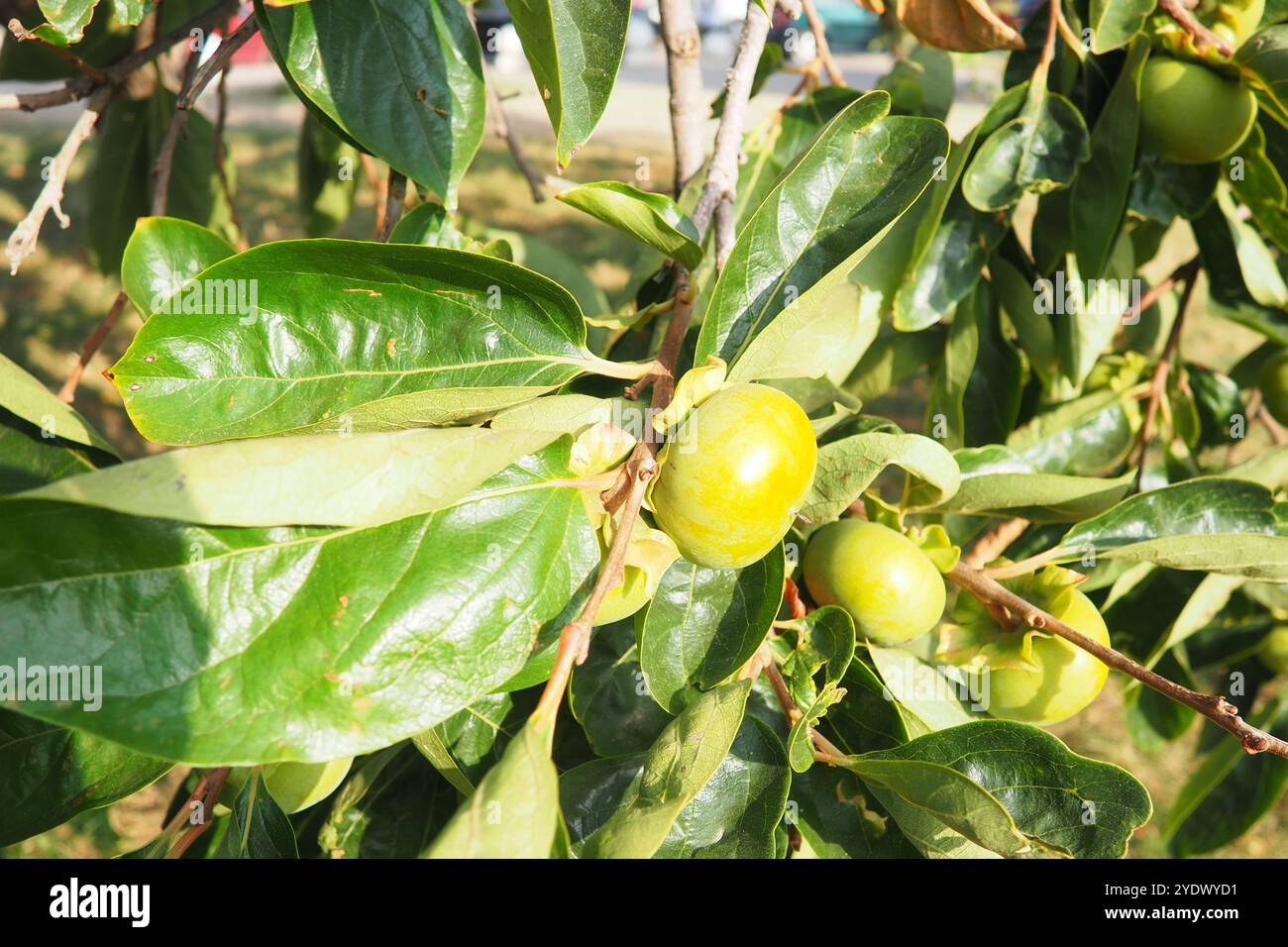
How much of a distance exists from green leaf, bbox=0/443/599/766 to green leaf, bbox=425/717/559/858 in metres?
0.12

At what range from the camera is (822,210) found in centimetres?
119

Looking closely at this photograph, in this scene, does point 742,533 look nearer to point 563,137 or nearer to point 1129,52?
point 563,137

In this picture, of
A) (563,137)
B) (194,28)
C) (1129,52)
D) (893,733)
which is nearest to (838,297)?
(563,137)

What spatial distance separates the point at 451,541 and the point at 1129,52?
137 centimetres

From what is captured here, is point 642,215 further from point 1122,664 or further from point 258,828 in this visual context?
point 258,828

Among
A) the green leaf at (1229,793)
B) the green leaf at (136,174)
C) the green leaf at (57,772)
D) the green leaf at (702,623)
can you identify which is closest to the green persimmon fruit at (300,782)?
the green leaf at (57,772)

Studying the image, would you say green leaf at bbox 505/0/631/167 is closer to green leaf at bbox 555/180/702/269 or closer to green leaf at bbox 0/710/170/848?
green leaf at bbox 555/180/702/269

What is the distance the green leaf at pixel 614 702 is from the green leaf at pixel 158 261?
27.6 inches

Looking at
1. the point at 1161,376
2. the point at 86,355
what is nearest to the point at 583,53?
the point at 86,355

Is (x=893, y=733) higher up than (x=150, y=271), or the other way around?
(x=150, y=271)

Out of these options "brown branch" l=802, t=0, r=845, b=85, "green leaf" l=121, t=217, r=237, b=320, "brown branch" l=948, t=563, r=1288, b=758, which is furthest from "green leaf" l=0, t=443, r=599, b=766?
"brown branch" l=802, t=0, r=845, b=85

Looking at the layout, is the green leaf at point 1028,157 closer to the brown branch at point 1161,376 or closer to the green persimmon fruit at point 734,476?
the brown branch at point 1161,376

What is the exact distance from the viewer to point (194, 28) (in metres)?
1.73

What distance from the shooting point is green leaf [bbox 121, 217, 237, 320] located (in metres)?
1.22
